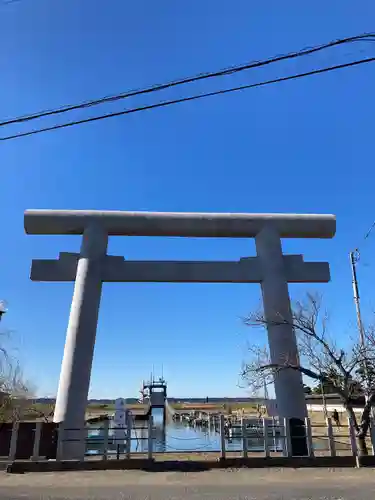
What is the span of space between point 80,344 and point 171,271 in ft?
11.3

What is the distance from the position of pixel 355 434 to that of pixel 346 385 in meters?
1.17

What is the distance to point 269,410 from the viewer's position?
489 inches

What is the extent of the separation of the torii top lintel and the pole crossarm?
3.17 feet

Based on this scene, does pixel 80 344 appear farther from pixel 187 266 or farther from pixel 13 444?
pixel 187 266

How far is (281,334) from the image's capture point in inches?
472

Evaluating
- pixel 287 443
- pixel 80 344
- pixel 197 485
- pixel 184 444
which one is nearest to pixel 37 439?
pixel 80 344

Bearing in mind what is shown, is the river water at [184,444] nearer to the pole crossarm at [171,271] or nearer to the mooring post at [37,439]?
the mooring post at [37,439]

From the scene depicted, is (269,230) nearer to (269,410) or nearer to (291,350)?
(291,350)

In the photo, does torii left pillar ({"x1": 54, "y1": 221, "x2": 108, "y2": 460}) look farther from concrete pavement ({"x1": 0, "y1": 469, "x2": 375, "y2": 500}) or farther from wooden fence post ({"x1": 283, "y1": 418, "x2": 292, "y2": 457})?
wooden fence post ({"x1": 283, "y1": 418, "x2": 292, "y2": 457})

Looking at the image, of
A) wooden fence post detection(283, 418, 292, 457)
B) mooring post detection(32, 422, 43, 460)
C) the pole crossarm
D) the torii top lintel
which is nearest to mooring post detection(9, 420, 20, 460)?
mooring post detection(32, 422, 43, 460)

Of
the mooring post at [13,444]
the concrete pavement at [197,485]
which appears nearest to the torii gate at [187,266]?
the mooring post at [13,444]

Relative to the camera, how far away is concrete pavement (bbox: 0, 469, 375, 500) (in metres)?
6.84

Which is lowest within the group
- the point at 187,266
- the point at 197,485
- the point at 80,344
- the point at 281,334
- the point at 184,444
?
the point at 197,485

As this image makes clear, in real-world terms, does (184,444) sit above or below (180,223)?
below
